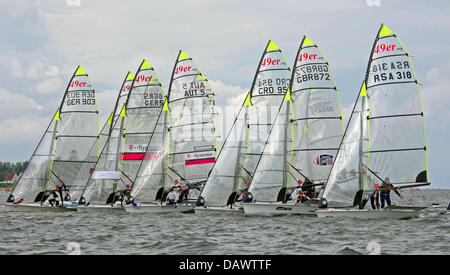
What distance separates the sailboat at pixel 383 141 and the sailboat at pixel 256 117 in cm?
705

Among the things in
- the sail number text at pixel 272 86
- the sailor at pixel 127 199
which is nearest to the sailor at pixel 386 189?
the sail number text at pixel 272 86

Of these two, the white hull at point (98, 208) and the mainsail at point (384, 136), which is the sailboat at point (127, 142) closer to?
the white hull at point (98, 208)

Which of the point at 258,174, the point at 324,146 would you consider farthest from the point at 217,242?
the point at 324,146

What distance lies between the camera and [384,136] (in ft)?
89.0

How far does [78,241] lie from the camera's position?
68.6 feet

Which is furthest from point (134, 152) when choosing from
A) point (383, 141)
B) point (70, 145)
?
point (383, 141)

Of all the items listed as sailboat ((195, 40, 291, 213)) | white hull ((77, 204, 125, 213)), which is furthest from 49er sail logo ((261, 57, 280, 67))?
white hull ((77, 204, 125, 213))

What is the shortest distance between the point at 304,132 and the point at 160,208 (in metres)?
8.59

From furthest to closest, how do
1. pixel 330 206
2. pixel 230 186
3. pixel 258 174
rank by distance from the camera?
pixel 230 186
pixel 258 174
pixel 330 206

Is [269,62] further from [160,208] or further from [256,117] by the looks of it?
[160,208]

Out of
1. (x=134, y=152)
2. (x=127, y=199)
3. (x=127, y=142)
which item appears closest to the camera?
(x=127, y=199)

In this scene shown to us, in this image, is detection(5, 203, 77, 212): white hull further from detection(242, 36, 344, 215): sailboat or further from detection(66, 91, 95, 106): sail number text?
detection(242, 36, 344, 215): sailboat
